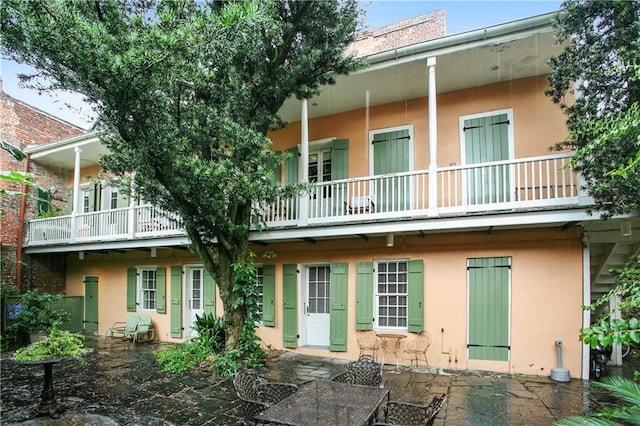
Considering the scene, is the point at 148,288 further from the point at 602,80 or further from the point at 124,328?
the point at 602,80

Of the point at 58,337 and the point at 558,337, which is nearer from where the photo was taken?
the point at 58,337

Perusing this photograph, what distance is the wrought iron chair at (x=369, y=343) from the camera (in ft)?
26.7

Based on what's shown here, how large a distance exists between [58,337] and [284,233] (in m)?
4.45

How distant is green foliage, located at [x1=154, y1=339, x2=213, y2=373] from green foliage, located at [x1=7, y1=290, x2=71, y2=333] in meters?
4.68

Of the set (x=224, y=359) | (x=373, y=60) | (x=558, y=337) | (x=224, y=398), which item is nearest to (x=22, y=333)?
(x=224, y=359)

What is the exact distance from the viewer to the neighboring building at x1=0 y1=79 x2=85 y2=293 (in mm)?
12234

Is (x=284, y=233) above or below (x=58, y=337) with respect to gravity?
above

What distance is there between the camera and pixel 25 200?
12938mm

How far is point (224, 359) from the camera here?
7.37m

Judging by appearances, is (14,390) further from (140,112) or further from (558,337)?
(558,337)

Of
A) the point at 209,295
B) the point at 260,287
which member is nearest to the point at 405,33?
the point at 260,287

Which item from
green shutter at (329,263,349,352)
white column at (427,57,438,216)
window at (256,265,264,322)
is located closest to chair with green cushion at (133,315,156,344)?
window at (256,265,264,322)

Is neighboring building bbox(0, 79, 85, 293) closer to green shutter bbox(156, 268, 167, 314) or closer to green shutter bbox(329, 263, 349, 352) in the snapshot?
green shutter bbox(156, 268, 167, 314)

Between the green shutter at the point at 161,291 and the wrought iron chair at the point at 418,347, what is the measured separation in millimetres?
7353
